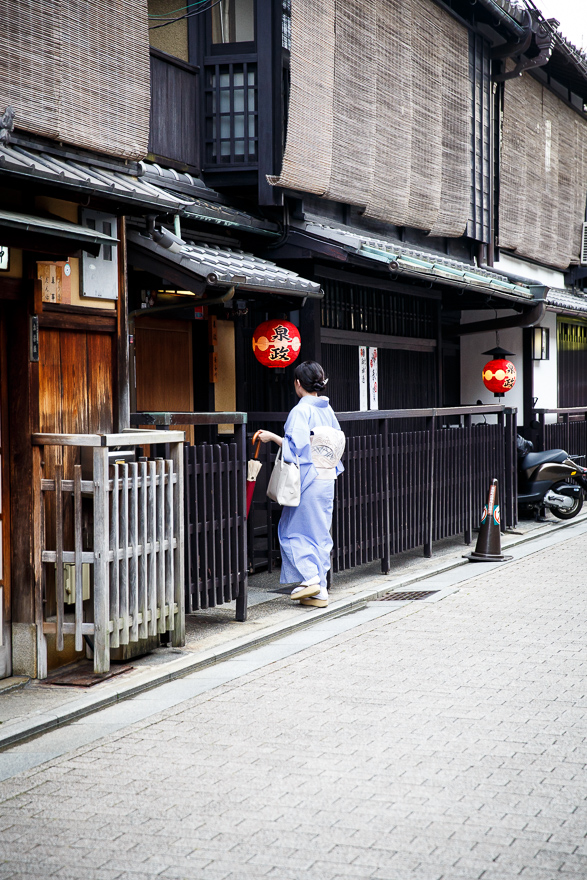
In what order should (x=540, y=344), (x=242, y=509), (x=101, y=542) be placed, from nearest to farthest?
1. (x=101, y=542)
2. (x=242, y=509)
3. (x=540, y=344)

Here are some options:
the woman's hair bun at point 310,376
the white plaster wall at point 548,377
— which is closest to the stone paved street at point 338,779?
the woman's hair bun at point 310,376

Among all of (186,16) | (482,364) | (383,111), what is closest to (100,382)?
(186,16)

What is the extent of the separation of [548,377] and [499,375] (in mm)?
4155

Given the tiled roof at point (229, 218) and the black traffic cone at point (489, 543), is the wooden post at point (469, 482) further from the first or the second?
the tiled roof at point (229, 218)

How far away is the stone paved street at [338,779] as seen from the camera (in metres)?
4.24

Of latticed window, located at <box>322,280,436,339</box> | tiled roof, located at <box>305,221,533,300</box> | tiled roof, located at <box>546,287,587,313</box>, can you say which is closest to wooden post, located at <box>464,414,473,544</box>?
latticed window, located at <box>322,280,436,339</box>

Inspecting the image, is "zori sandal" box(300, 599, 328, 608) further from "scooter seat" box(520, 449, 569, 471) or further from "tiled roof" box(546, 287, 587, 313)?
"tiled roof" box(546, 287, 587, 313)

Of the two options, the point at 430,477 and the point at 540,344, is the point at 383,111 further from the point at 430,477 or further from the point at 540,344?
the point at 540,344

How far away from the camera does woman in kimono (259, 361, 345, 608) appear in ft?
31.3

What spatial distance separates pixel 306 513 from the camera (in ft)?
31.5

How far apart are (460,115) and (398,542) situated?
812cm

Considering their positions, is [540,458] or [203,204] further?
[540,458]

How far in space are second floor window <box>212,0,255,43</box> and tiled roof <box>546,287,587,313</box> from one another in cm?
826

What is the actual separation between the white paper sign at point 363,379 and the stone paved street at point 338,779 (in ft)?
20.4
